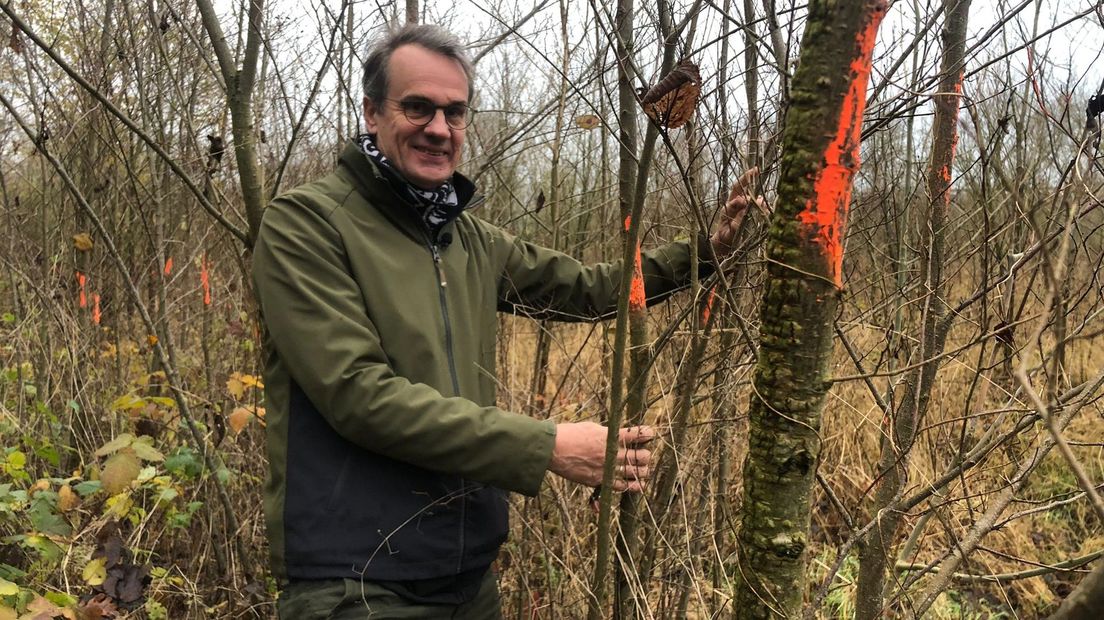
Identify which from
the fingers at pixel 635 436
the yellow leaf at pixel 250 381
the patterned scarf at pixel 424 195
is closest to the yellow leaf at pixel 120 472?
the yellow leaf at pixel 250 381

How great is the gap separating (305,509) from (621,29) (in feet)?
4.99

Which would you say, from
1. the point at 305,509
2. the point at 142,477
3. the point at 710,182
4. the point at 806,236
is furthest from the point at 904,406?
the point at 142,477

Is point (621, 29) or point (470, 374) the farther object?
point (621, 29)

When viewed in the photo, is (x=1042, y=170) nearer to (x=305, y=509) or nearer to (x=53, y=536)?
(x=305, y=509)

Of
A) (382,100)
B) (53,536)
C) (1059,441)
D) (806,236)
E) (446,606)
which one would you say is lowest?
(53,536)

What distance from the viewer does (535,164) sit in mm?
6438

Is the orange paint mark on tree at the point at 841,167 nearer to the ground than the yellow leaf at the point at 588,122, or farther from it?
nearer to the ground

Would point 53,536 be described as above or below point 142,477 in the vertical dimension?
below

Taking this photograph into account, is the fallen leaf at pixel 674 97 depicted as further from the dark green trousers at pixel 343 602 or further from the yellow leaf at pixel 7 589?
the yellow leaf at pixel 7 589

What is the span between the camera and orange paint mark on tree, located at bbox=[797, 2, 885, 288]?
926 mm

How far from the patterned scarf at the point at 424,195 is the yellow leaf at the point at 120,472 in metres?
1.47

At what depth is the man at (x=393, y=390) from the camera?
1506 mm

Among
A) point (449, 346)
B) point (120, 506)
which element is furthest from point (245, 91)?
point (120, 506)

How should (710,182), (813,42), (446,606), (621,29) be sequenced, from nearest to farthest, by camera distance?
1. (813,42)
2. (446,606)
3. (621,29)
4. (710,182)
